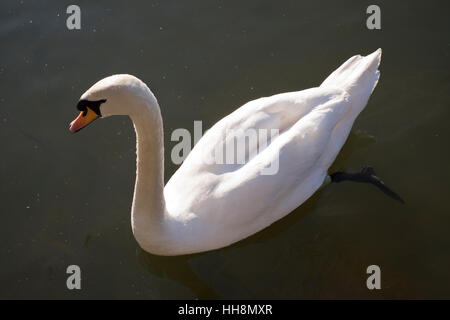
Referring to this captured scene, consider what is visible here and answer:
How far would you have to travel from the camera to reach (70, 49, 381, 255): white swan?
4.98m

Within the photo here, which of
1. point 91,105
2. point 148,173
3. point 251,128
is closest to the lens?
point 91,105

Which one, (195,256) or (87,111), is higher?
(87,111)

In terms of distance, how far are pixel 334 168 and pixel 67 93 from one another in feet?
11.7

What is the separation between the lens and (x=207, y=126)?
746cm

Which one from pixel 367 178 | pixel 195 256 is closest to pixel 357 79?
pixel 367 178

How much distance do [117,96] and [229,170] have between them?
1.59 metres

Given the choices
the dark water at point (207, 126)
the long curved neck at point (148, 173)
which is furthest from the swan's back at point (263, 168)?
the dark water at point (207, 126)

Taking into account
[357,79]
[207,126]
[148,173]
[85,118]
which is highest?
[357,79]

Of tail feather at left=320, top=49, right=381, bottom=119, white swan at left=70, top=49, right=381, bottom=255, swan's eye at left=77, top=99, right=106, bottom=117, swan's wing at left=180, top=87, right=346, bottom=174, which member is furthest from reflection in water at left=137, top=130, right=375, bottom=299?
swan's eye at left=77, top=99, right=106, bottom=117

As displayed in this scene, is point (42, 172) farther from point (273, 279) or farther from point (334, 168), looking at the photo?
point (334, 168)

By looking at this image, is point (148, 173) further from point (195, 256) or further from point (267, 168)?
point (195, 256)

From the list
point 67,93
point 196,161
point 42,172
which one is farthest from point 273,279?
point 67,93

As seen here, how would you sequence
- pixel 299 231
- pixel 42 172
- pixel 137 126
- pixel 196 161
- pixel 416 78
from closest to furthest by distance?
pixel 137 126, pixel 196 161, pixel 299 231, pixel 42 172, pixel 416 78

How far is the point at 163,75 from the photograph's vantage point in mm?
8000
